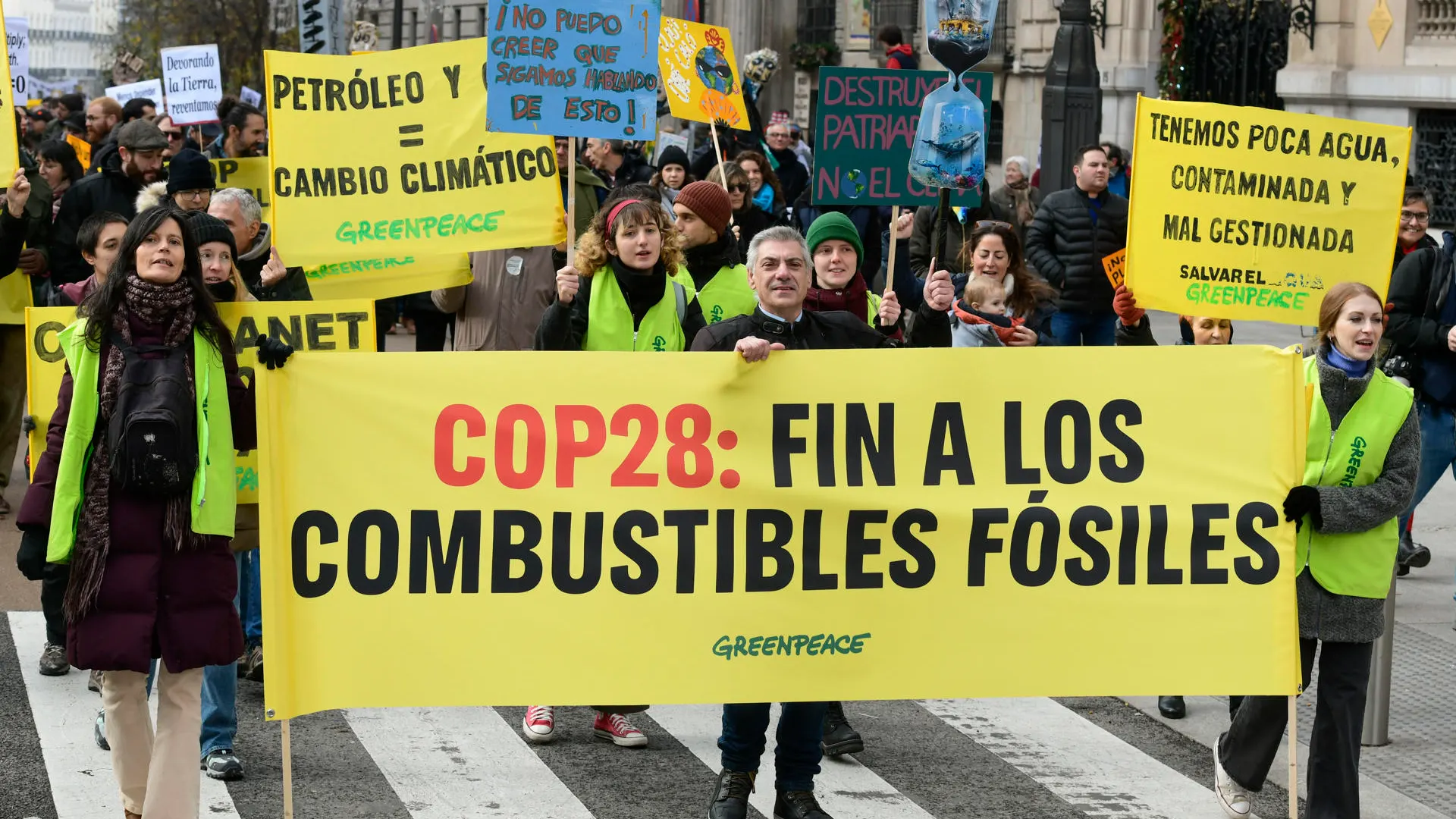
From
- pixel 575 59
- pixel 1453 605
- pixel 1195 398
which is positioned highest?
pixel 575 59

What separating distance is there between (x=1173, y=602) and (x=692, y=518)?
1.39 m

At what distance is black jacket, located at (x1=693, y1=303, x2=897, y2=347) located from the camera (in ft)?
19.6

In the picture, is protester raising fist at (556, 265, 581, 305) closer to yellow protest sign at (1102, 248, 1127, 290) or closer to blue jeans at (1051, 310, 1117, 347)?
yellow protest sign at (1102, 248, 1127, 290)

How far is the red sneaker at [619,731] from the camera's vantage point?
6.98 m

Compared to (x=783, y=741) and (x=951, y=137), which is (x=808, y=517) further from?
(x=951, y=137)

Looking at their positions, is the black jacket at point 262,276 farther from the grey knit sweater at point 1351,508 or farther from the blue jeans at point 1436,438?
the blue jeans at point 1436,438

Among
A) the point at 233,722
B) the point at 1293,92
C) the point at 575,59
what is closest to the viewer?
the point at 233,722

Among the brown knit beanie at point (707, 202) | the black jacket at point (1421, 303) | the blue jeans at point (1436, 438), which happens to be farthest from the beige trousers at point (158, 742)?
the blue jeans at point (1436, 438)

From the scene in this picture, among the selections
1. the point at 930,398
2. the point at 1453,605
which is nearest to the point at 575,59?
the point at 930,398

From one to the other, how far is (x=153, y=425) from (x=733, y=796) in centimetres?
209

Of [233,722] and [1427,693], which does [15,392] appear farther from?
[1427,693]

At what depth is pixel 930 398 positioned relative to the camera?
5.48 metres

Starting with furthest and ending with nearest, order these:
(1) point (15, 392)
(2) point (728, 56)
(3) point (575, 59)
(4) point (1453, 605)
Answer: (2) point (728, 56)
(1) point (15, 392)
(4) point (1453, 605)
(3) point (575, 59)

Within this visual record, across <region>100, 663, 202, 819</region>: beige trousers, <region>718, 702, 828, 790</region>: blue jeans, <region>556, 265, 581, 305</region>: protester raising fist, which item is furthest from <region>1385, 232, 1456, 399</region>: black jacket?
<region>100, 663, 202, 819</region>: beige trousers
